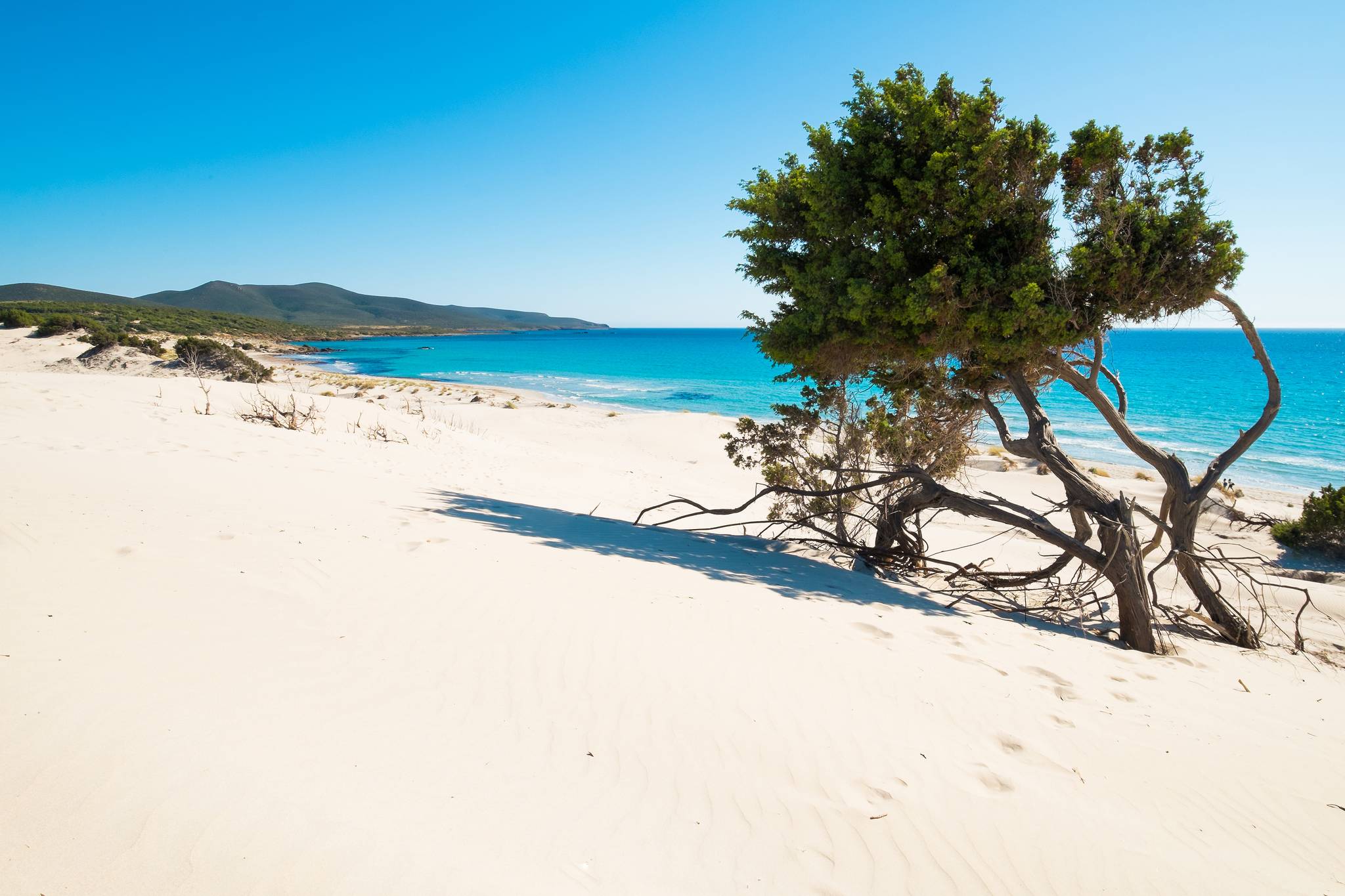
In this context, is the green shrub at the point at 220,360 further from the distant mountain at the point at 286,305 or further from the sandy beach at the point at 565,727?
the distant mountain at the point at 286,305

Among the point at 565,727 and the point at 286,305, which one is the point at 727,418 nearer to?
the point at 565,727

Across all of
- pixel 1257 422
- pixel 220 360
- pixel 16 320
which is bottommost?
pixel 220 360

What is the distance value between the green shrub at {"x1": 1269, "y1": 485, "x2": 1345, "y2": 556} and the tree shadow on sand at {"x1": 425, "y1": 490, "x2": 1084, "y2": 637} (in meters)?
8.65

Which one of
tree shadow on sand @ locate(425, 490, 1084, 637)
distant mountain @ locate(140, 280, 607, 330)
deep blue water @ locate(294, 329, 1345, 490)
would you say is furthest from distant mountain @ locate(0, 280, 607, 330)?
tree shadow on sand @ locate(425, 490, 1084, 637)

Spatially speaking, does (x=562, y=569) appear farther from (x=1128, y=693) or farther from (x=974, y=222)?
(x=974, y=222)

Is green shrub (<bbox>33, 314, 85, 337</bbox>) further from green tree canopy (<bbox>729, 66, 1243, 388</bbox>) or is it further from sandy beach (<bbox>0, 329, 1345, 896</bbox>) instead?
green tree canopy (<bbox>729, 66, 1243, 388</bbox>)

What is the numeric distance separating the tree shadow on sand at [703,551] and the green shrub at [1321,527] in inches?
341

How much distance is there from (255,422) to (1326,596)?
18904 mm

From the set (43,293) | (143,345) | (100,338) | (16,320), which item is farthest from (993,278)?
(43,293)

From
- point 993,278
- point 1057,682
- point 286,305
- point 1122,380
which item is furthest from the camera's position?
point 286,305

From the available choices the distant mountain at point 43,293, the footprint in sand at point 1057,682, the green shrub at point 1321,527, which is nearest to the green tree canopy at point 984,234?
the footprint in sand at point 1057,682

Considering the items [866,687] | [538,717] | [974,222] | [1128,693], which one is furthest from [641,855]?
[974,222]

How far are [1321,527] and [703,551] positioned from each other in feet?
40.2

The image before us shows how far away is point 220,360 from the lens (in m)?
29.9
